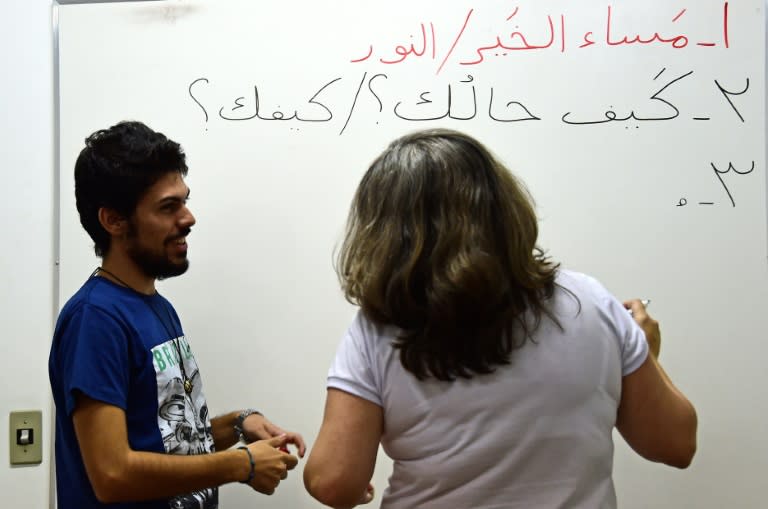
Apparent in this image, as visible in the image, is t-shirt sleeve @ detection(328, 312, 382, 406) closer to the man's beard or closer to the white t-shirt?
the white t-shirt

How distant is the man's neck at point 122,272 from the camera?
1.14 m

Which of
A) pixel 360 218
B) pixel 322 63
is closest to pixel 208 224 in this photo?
pixel 322 63

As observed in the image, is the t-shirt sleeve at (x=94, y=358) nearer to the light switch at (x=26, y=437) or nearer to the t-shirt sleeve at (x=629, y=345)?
the light switch at (x=26, y=437)

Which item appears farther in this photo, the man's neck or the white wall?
the white wall

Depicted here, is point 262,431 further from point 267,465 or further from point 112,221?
point 112,221

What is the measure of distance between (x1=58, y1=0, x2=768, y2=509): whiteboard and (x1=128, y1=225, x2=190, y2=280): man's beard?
0.27 m

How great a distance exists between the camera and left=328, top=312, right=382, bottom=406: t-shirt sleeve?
2.71ft

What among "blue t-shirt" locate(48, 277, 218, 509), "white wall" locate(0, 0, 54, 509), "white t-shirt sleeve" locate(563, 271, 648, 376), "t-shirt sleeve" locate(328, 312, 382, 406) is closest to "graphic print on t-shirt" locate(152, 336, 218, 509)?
"blue t-shirt" locate(48, 277, 218, 509)

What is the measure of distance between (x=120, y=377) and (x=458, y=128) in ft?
2.56

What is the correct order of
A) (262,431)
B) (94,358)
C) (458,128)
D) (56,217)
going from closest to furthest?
(94,358), (262,431), (458,128), (56,217)

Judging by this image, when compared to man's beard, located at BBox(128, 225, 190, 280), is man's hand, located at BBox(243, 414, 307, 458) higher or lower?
lower

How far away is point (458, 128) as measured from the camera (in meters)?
1.38

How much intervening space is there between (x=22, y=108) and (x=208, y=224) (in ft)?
1.65

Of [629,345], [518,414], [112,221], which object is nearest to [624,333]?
[629,345]
